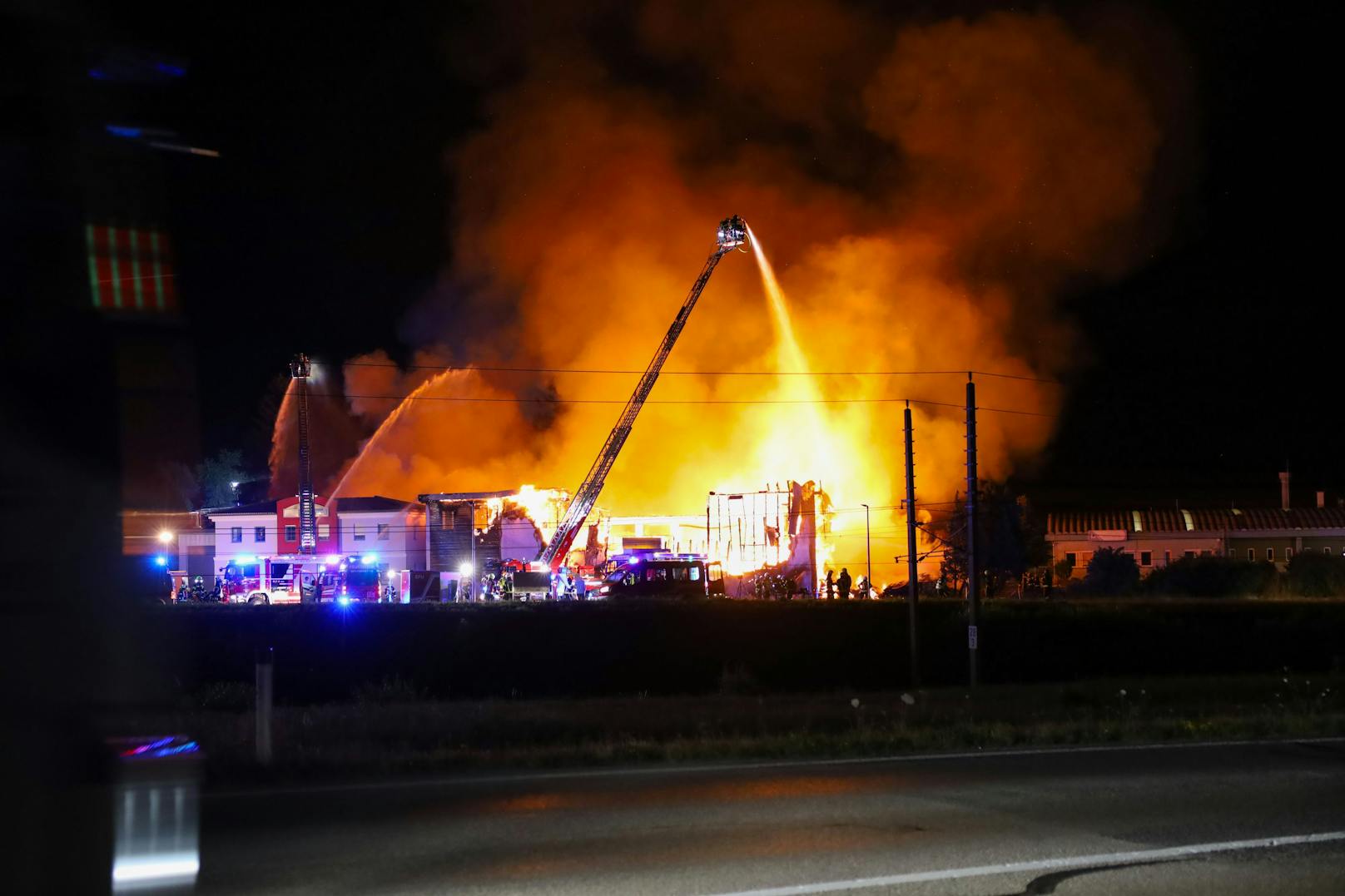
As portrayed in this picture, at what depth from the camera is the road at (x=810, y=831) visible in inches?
303

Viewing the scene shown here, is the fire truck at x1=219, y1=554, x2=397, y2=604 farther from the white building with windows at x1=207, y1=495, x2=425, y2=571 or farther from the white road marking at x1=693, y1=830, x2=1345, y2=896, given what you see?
the white road marking at x1=693, y1=830, x2=1345, y2=896

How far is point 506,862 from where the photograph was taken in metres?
8.15

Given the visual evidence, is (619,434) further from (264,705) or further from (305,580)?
(264,705)

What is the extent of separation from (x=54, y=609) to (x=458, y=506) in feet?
193

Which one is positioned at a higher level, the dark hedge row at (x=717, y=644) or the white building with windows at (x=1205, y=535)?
the white building with windows at (x=1205, y=535)

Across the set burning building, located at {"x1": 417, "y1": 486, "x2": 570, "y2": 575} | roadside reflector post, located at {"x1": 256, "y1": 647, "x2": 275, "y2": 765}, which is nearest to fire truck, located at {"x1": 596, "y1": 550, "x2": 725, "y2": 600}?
burning building, located at {"x1": 417, "y1": 486, "x2": 570, "y2": 575}

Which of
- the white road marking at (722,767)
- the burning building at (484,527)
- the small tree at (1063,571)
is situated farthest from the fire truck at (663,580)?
the small tree at (1063,571)

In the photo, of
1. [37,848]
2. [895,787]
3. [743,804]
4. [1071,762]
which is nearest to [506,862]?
[743,804]

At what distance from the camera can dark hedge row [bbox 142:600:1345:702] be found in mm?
35781

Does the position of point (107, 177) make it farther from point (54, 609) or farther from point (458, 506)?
point (458, 506)

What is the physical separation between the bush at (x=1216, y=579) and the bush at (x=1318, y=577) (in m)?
0.86

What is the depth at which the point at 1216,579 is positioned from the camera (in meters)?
57.4

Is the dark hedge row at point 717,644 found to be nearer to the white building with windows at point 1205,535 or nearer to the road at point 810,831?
the road at point 810,831

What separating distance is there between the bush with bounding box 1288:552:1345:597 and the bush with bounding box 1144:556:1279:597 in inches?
33.8
